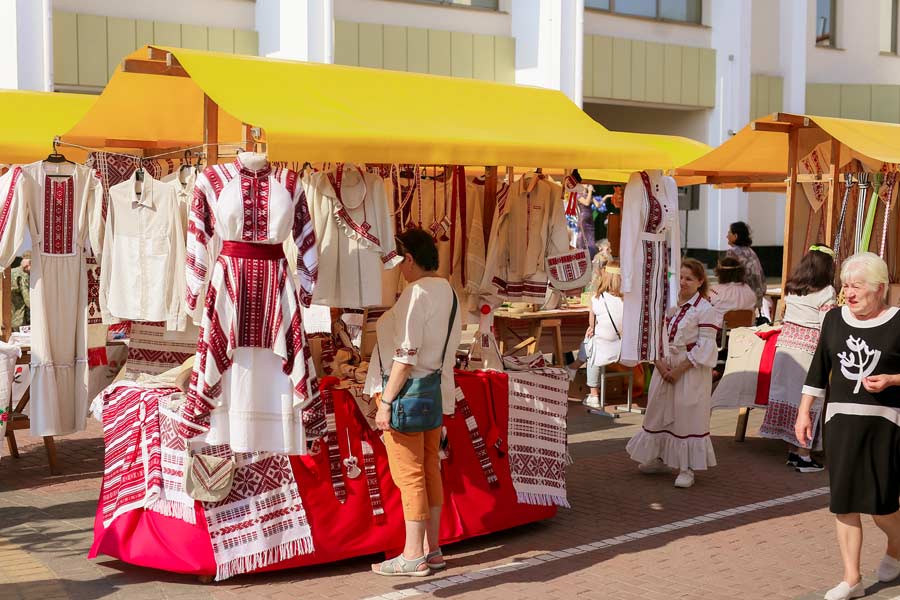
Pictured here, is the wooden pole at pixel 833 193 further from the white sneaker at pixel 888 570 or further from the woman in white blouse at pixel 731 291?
the white sneaker at pixel 888 570

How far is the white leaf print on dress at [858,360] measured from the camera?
560 centimetres

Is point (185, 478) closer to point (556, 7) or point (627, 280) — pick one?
point (627, 280)

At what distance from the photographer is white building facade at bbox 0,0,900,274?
15188mm

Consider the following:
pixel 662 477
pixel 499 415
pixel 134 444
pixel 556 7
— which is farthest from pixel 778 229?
pixel 134 444

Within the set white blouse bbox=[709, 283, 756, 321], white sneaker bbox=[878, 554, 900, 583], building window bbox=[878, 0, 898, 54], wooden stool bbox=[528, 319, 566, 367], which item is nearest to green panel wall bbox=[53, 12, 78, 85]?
wooden stool bbox=[528, 319, 566, 367]

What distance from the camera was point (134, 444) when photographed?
19.9 ft

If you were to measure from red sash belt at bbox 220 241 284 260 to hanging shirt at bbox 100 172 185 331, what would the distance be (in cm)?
158

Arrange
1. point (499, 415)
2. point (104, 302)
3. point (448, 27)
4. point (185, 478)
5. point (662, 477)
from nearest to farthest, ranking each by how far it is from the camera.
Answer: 1. point (185, 478)
2. point (499, 415)
3. point (104, 302)
4. point (662, 477)
5. point (448, 27)

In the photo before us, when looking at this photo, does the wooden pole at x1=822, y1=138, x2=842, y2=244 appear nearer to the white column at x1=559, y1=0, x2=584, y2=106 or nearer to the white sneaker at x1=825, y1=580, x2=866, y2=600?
the white sneaker at x1=825, y1=580, x2=866, y2=600

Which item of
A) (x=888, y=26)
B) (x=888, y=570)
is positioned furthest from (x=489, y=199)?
(x=888, y=26)

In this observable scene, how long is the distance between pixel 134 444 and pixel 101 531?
1.53 ft

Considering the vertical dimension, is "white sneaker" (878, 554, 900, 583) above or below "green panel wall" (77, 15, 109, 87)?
below

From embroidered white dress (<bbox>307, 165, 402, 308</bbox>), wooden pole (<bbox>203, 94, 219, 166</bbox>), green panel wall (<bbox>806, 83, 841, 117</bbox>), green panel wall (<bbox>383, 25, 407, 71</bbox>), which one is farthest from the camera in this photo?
green panel wall (<bbox>806, 83, 841, 117</bbox>)

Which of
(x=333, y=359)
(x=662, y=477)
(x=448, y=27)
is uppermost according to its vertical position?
(x=448, y=27)
